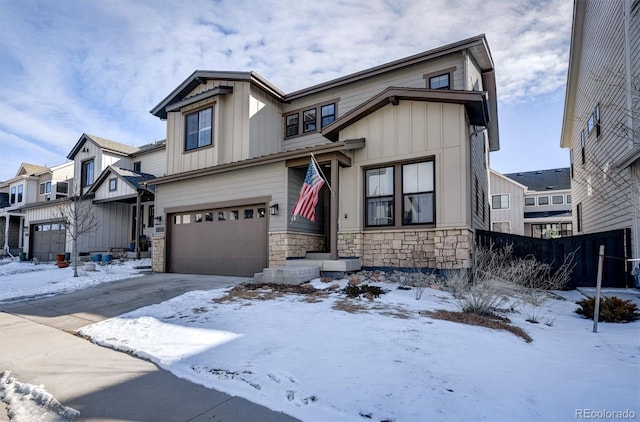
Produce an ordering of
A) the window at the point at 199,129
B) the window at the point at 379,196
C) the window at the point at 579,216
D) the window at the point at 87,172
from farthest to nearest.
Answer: the window at the point at 87,172
the window at the point at 579,216
the window at the point at 199,129
the window at the point at 379,196

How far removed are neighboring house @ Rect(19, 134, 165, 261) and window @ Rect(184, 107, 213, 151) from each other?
4.96 metres

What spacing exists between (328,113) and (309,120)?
913 mm

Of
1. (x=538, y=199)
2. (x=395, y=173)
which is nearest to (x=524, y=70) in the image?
(x=395, y=173)

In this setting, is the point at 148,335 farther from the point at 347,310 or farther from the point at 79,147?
the point at 79,147

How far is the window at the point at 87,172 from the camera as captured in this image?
2250 centimetres

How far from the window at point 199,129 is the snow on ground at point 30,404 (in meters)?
11.3

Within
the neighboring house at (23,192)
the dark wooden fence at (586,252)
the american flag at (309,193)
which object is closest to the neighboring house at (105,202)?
the neighboring house at (23,192)

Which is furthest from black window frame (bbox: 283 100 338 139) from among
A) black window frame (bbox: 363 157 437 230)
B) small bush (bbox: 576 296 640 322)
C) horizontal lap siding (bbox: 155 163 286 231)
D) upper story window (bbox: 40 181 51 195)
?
upper story window (bbox: 40 181 51 195)

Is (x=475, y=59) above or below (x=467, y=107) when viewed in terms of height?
above

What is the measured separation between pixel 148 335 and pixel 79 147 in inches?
933

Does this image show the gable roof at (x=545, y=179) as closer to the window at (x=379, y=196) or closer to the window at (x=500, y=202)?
the window at (x=500, y=202)

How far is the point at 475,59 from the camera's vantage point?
11.9 metres

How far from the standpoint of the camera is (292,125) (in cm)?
1429

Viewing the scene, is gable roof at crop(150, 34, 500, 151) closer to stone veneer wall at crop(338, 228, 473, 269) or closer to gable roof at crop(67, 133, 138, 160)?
stone veneer wall at crop(338, 228, 473, 269)
